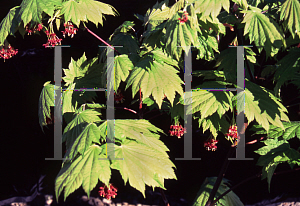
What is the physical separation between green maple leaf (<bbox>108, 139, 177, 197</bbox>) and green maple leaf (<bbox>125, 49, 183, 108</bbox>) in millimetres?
267

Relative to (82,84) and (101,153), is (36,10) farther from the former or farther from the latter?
(101,153)

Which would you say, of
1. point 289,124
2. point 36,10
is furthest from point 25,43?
point 289,124

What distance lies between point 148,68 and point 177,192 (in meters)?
2.29

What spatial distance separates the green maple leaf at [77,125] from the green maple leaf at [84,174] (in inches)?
13.2

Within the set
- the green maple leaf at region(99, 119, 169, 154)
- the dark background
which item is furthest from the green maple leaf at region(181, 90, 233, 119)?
the dark background

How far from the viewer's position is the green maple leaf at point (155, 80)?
4.69 ft

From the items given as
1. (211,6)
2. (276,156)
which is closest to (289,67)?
(276,156)

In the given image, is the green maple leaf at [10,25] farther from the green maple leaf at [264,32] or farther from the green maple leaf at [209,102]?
the green maple leaf at [264,32]

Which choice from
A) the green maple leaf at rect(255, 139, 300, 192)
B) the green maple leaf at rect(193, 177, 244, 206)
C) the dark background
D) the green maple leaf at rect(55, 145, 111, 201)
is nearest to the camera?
the green maple leaf at rect(55, 145, 111, 201)

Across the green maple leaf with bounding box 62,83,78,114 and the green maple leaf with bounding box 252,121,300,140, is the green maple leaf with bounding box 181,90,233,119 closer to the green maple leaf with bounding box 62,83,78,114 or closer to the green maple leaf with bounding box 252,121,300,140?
the green maple leaf with bounding box 252,121,300,140

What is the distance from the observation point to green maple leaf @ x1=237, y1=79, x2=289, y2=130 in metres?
1.44

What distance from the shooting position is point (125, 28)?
2.16 m

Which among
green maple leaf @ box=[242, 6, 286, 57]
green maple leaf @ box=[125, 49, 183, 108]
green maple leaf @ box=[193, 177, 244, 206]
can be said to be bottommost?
Answer: green maple leaf @ box=[193, 177, 244, 206]

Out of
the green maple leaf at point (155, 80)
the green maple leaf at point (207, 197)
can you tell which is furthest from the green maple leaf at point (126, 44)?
the green maple leaf at point (207, 197)
